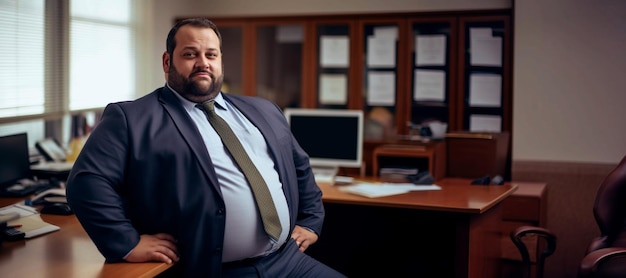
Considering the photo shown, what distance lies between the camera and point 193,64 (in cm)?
234

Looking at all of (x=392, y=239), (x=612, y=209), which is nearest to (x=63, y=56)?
(x=392, y=239)

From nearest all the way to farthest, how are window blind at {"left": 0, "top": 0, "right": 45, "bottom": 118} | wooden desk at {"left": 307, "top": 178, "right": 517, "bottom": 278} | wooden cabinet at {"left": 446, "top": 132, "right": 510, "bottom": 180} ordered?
1. wooden desk at {"left": 307, "top": 178, "right": 517, "bottom": 278}
2. wooden cabinet at {"left": 446, "top": 132, "right": 510, "bottom": 180}
3. window blind at {"left": 0, "top": 0, "right": 45, "bottom": 118}

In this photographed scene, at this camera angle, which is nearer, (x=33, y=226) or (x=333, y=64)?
(x=33, y=226)

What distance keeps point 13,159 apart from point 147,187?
4.66 ft

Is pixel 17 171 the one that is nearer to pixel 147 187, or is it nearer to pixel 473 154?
pixel 147 187

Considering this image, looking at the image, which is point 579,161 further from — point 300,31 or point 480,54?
point 300,31

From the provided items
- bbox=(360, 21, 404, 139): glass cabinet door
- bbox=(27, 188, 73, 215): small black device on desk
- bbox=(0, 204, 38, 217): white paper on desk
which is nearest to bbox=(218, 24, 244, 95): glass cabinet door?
bbox=(360, 21, 404, 139): glass cabinet door

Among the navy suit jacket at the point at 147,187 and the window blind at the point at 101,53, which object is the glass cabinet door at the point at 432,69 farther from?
the navy suit jacket at the point at 147,187

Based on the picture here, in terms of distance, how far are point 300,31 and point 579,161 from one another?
2.10 meters

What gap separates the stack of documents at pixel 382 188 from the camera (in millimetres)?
3172

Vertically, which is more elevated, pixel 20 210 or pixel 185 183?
pixel 185 183

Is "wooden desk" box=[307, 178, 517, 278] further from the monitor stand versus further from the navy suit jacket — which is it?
the navy suit jacket

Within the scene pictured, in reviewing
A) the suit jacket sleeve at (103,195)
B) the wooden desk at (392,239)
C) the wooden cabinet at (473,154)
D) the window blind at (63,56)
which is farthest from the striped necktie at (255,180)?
the window blind at (63,56)

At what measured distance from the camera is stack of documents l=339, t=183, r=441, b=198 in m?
3.17
